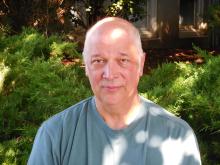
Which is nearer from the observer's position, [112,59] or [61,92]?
[112,59]

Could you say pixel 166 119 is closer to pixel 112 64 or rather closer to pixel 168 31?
pixel 112 64

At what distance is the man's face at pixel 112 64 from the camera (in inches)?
91.0

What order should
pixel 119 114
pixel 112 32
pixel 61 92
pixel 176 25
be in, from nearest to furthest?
pixel 112 32 → pixel 119 114 → pixel 61 92 → pixel 176 25

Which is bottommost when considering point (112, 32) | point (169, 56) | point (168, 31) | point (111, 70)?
point (169, 56)

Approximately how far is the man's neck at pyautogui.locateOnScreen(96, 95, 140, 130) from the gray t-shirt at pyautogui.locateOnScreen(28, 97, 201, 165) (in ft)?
0.11

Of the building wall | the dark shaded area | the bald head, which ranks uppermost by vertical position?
the bald head

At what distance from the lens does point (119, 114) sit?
242cm

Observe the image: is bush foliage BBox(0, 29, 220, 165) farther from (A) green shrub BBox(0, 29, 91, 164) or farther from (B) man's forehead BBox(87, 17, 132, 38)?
(B) man's forehead BBox(87, 17, 132, 38)

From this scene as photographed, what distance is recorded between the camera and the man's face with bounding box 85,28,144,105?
2311 millimetres

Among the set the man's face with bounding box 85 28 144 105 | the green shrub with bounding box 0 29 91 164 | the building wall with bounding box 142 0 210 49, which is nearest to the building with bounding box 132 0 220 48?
the building wall with bounding box 142 0 210 49

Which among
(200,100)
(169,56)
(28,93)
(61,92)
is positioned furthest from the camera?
(169,56)

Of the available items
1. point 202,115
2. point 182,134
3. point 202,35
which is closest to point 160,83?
point 202,115

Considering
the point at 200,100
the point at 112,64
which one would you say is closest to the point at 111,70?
the point at 112,64

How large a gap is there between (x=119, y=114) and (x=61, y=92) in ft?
4.92
